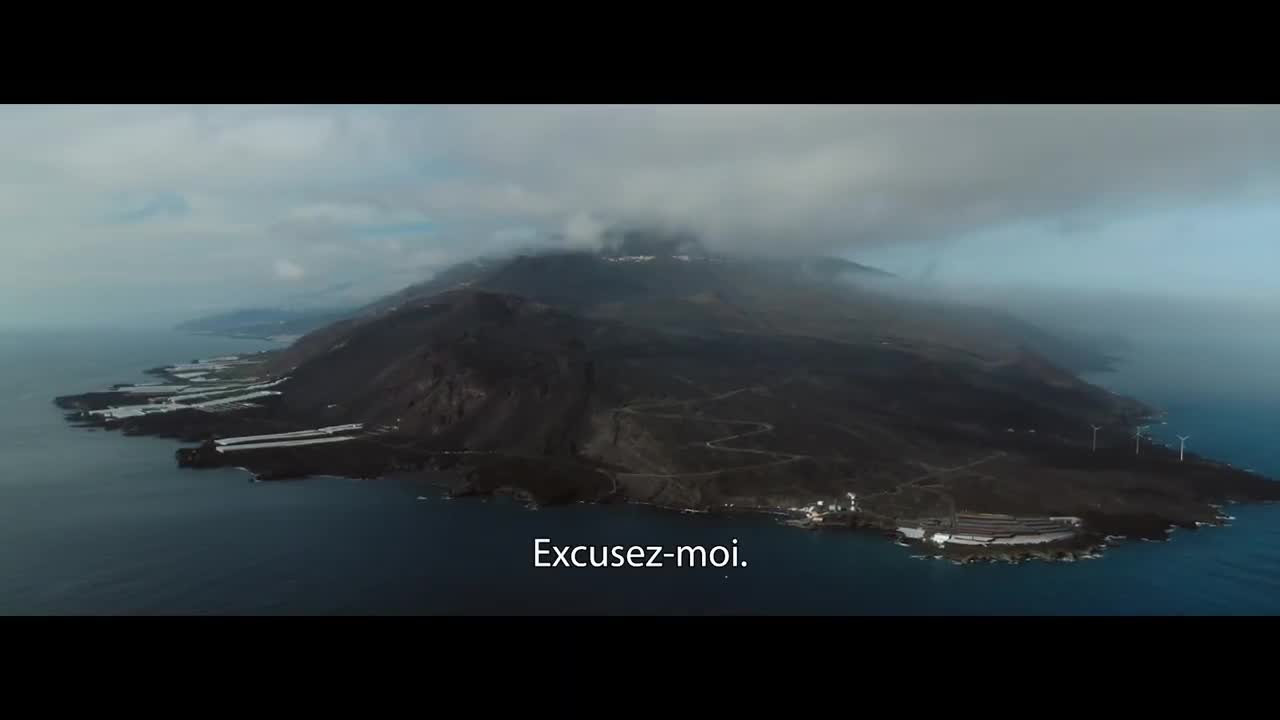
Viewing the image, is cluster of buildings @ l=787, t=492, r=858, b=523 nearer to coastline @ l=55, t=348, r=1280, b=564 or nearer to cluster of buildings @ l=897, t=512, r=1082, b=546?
coastline @ l=55, t=348, r=1280, b=564

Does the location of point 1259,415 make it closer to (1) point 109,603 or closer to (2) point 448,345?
(2) point 448,345

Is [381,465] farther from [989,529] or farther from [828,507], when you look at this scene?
[989,529]

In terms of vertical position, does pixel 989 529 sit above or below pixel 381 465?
below

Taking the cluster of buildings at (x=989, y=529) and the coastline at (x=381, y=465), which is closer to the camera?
the cluster of buildings at (x=989, y=529)

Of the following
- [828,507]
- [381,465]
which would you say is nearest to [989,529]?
[828,507]

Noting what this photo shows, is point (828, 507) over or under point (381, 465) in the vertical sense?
under

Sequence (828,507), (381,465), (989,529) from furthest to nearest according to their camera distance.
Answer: (381,465)
(828,507)
(989,529)

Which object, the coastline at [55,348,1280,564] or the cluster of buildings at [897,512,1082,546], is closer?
the cluster of buildings at [897,512,1082,546]

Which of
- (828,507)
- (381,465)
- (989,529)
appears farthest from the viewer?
(381,465)

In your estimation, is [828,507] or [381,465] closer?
[828,507]

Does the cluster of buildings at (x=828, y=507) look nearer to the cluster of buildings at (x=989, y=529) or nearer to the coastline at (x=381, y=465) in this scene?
the coastline at (x=381, y=465)

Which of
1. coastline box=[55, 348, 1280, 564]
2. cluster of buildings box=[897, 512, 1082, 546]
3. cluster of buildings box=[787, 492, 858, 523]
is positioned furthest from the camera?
cluster of buildings box=[787, 492, 858, 523]

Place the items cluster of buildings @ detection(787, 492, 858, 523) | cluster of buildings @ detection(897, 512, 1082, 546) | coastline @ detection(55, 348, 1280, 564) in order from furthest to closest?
1. cluster of buildings @ detection(787, 492, 858, 523)
2. coastline @ detection(55, 348, 1280, 564)
3. cluster of buildings @ detection(897, 512, 1082, 546)
